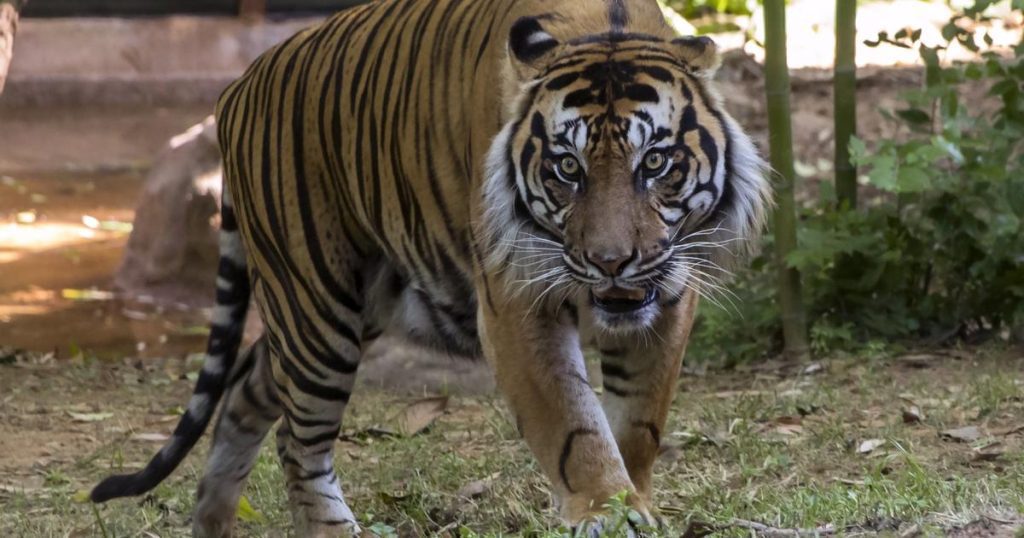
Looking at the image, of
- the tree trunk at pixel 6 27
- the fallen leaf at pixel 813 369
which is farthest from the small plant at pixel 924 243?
the tree trunk at pixel 6 27

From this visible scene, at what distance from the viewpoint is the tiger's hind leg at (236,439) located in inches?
164

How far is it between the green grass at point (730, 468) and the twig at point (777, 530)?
22mm

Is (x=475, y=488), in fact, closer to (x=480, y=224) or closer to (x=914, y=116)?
(x=480, y=224)

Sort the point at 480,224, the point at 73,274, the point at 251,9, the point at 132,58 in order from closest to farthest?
the point at 480,224
the point at 73,274
the point at 132,58
the point at 251,9

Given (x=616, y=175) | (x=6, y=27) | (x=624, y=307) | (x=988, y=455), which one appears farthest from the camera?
(x=6, y=27)

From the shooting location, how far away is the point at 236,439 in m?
4.26

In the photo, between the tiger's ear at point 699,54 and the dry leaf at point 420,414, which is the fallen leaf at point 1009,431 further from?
the dry leaf at point 420,414

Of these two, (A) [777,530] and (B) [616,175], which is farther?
(B) [616,175]

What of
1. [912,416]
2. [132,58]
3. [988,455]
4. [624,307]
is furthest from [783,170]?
[132,58]

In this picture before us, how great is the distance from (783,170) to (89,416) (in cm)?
274

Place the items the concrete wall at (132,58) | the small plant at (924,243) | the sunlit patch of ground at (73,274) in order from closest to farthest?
1. the small plant at (924,243)
2. the sunlit patch of ground at (73,274)
3. the concrete wall at (132,58)

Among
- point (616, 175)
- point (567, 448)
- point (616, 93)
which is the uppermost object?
point (616, 93)

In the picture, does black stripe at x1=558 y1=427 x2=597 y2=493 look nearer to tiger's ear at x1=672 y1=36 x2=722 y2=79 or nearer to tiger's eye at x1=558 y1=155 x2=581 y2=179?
tiger's eye at x1=558 y1=155 x2=581 y2=179

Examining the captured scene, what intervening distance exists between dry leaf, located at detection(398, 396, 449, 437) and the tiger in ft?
3.00
